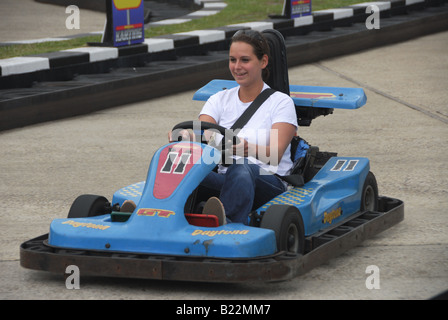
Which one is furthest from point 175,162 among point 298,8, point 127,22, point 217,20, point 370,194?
point 217,20

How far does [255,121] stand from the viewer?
399 centimetres

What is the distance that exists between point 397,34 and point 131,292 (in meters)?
8.31

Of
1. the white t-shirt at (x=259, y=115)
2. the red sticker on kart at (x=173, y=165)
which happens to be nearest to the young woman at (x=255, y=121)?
the white t-shirt at (x=259, y=115)

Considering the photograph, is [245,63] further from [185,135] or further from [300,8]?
[300,8]

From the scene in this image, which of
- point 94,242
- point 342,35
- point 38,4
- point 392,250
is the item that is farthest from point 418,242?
point 38,4

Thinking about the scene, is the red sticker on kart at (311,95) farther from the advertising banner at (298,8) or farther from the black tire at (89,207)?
the advertising banner at (298,8)

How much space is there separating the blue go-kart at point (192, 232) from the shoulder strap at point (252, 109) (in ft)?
0.52

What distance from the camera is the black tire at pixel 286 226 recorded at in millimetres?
3564

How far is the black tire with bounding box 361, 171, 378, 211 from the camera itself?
14.6 ft

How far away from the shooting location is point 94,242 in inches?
139

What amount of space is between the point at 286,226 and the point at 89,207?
840mm

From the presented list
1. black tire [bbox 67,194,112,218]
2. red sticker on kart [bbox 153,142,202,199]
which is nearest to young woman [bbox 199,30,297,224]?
red sticker on kart [bbox 153,142,202,199]

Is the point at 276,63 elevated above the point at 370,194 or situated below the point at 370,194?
above

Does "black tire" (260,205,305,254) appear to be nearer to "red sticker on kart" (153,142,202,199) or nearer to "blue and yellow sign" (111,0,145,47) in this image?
"red sticker on kart" (153,142,202,199)
